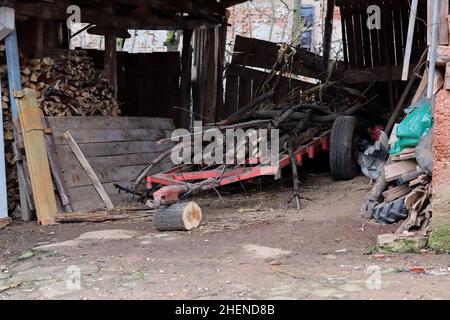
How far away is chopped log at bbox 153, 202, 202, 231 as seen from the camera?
22.0ft

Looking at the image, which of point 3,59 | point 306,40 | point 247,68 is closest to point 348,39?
point 247,68

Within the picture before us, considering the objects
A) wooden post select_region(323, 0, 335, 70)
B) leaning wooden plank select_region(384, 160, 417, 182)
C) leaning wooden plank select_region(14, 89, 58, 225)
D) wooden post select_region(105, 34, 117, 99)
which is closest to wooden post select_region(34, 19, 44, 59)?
leaning wooden plank select_region(14, 89, 58, 225)

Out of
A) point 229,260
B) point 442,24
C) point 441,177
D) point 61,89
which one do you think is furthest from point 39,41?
point 441,177

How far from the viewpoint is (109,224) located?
746 centimetres

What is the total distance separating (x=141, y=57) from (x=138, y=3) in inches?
87.5

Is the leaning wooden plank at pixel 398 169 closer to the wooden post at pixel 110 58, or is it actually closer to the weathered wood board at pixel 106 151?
the weathered wood board at pixel 106 151

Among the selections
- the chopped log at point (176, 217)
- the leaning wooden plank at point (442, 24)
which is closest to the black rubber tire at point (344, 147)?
the chopped log at point (176, 217)

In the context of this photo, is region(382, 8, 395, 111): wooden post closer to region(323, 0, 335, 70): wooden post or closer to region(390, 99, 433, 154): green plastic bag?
region(323, 0, 335, 70): wooden post

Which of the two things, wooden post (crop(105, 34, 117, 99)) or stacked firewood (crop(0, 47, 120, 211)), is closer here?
stacked firewood (crop(0, 47, 120, 211))

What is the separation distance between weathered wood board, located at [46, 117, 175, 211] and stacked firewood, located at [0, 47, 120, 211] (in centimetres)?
36

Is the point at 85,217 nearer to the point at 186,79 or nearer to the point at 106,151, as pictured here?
the point at 106,151

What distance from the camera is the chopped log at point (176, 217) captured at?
671cm

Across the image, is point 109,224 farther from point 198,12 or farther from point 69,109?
point 198,12

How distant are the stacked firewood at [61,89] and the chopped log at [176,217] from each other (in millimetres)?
2670
